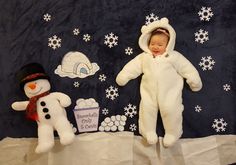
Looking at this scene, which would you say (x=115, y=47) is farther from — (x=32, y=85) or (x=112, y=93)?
(x=32, y=85)

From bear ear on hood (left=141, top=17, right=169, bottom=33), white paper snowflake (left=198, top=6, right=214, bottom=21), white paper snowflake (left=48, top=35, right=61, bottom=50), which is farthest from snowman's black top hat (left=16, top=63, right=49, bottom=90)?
white paper snowflake (left=198, top=6, right=214, bottom=21)

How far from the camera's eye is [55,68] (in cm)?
142

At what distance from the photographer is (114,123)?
1402mm

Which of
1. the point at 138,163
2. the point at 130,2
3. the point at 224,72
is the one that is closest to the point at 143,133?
the point at 138,163

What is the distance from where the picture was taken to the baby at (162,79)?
1.30 metres

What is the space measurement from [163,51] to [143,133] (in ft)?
1.11

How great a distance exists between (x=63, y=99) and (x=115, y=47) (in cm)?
31

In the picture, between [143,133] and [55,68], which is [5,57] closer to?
[55,68]

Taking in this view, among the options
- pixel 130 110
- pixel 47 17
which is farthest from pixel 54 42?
pixel 130 110

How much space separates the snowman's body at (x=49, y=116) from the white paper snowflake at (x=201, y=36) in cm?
58

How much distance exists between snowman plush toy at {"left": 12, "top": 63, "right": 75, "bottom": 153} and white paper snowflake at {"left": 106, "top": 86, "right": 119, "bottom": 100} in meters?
0.17

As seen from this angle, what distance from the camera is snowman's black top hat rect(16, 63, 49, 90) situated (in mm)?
1301

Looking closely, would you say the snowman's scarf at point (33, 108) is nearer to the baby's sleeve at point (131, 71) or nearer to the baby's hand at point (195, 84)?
the baby's sleeve at point (131, 71)

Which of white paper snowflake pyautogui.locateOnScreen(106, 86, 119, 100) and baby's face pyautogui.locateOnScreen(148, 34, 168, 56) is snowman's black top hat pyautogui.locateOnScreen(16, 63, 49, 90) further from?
baby's face pyautogui.locateOnScreen(148, 34, 168, 56)
